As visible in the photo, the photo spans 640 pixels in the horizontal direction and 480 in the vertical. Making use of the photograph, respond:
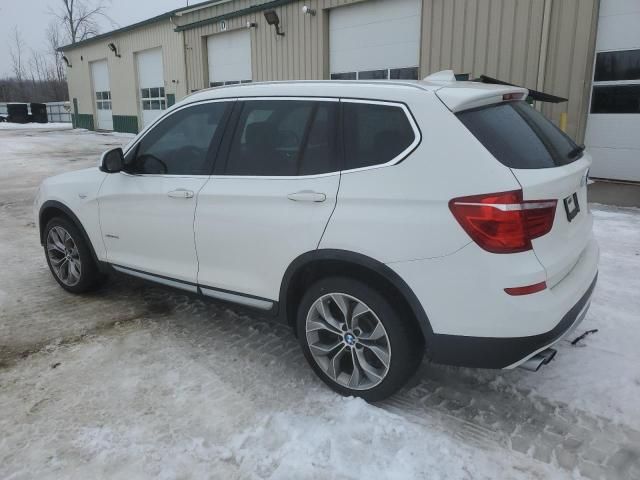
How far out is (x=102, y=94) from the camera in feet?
89.7

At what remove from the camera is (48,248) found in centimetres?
483

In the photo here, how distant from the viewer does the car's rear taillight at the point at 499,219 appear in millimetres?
2359

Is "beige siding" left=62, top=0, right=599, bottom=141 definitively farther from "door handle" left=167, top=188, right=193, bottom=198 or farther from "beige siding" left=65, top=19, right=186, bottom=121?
"door handle" left=167, top=188, right=193, bottom=198

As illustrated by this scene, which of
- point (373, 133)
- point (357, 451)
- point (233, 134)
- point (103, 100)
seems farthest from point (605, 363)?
point (103, 100)

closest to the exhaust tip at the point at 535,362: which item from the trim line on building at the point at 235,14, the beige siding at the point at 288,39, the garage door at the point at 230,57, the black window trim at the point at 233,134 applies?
the black window trim at the point at 233,134

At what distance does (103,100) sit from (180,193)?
26908mm

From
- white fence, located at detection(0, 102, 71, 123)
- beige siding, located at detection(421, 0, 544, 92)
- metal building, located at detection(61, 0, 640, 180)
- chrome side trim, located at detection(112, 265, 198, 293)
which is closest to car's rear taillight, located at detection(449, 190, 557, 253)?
chrome side trim, located at detection(112, 265, 198, 293)

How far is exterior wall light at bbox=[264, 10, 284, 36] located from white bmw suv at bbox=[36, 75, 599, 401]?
451 inches

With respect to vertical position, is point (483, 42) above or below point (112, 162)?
above

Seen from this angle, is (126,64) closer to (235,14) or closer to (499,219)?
(235,14)

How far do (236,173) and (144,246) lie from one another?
1.04 meters

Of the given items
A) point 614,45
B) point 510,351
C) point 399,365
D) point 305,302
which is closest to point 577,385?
point 510,351

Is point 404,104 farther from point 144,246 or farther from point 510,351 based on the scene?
point 144,246

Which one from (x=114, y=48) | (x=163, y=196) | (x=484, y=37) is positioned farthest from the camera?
(x=114, y=48)
